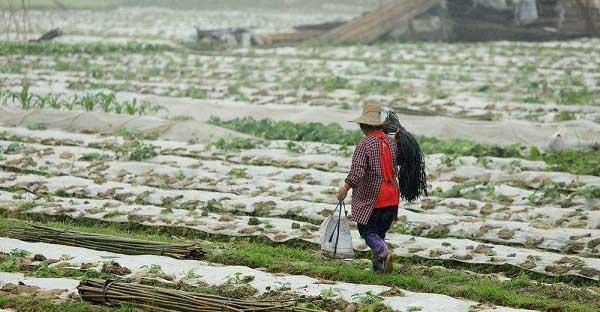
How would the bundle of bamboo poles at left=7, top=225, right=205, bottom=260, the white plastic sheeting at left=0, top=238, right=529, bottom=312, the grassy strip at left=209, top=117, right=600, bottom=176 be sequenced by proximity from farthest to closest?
the grassy strip at left=209, top=117, right=600, bottom=176 → the bundle of bamboo poles at left=7, top=225, right=205, bottom=260 → the white plastic sheeting at left=0, top=238, right=529, bottom=312

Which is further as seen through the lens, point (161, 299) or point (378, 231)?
point (378, 231)

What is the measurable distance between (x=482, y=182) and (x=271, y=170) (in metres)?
2.48

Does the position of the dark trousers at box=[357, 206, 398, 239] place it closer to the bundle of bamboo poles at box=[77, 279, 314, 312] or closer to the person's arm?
the person's arm

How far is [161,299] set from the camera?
A: 6.75 meters

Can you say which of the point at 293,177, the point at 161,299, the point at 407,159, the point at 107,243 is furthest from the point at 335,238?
the point at 293,177

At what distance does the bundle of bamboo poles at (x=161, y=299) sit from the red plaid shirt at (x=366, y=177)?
4.13ft

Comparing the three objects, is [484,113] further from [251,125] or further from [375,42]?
[375,42]

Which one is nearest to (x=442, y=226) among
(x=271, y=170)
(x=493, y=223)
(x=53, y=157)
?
(x=493, y=223)

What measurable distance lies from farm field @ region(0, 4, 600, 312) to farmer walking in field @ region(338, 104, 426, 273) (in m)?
0.31

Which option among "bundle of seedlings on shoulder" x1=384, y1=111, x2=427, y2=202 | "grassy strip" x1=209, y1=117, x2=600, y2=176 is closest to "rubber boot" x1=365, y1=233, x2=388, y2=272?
"bundle of seedlings on shoulder" x1=384, y1=111, x2=427, y2=202

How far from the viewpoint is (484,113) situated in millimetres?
16562

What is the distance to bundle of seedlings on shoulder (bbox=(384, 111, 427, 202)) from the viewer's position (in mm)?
8055

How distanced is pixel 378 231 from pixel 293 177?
387 centimetres

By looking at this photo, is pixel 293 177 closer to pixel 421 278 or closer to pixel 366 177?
pixel 366 177
